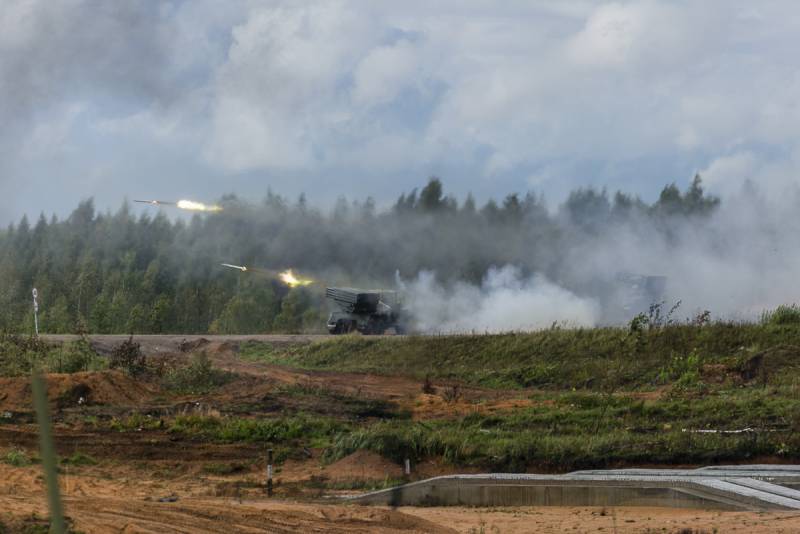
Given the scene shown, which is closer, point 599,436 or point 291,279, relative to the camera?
point 599,436

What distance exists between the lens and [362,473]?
18547 millimetres

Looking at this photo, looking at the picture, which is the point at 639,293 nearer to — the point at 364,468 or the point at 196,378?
the point at 196,378

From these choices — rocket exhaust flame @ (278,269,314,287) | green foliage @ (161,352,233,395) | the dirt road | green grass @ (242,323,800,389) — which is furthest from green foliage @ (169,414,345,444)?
rocket exhaust flame @ (278,269,314,287)

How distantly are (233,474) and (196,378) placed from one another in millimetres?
12100

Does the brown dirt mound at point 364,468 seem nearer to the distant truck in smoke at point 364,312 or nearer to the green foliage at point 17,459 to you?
the green foliage at point 17,459

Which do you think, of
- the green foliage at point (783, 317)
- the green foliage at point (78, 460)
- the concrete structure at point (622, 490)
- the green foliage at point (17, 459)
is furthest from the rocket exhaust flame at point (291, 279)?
the concrete structure at point (622, 490)

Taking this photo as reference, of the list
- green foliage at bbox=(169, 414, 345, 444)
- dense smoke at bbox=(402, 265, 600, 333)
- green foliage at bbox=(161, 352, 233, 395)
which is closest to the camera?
green foliage at bbox=(169, 414, 345, 444)

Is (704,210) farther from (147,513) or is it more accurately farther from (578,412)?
(147,513)

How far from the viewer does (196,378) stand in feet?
103

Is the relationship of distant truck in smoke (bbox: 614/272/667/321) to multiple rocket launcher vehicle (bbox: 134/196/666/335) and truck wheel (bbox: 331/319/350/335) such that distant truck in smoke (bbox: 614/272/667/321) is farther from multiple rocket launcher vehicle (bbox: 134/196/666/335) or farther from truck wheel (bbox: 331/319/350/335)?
truck wheel (bbox: 331/319/350/335)

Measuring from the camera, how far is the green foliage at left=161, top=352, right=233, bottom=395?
30.9 metres

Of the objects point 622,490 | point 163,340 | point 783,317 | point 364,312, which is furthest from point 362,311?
point 622,490

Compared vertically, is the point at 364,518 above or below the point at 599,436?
below

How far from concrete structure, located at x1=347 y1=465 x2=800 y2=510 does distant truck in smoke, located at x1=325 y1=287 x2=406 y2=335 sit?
Answer: 1164 inches
